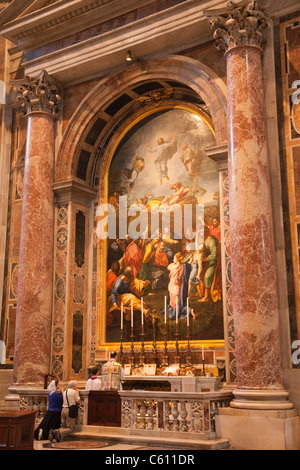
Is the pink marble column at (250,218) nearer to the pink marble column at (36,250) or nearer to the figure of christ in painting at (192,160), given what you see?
the figure of christ in painting at (192,160)

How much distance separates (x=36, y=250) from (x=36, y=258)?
18 centimetres

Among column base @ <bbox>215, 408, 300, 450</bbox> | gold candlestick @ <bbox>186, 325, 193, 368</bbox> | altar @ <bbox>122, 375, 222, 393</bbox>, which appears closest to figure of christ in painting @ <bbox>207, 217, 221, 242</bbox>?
gold candlestick @ <bbox>186, 325, 193, 368</bbox>

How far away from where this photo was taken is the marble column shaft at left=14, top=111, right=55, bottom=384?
468 inches

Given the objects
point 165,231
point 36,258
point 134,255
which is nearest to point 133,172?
point 165,231

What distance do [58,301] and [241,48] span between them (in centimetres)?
660

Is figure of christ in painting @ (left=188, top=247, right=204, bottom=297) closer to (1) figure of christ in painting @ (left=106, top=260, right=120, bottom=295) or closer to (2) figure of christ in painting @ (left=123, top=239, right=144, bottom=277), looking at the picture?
(2) figure of christ in painting @ (left=123, top=239, right=144, bottom=277)

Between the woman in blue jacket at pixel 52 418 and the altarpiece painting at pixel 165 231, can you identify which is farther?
the altarpiece painting at pixel 165 231

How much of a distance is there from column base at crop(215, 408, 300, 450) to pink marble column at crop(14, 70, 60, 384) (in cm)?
450

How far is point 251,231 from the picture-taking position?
9.48m

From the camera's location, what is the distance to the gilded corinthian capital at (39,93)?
13172 millimetres

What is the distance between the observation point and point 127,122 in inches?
541

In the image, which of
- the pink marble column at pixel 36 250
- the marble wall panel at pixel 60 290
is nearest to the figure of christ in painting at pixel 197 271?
the marble wall panel at pixel 60 290

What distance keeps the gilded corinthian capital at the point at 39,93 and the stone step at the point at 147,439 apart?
24.2 ft

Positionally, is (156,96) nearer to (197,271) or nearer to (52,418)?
(197,271)
